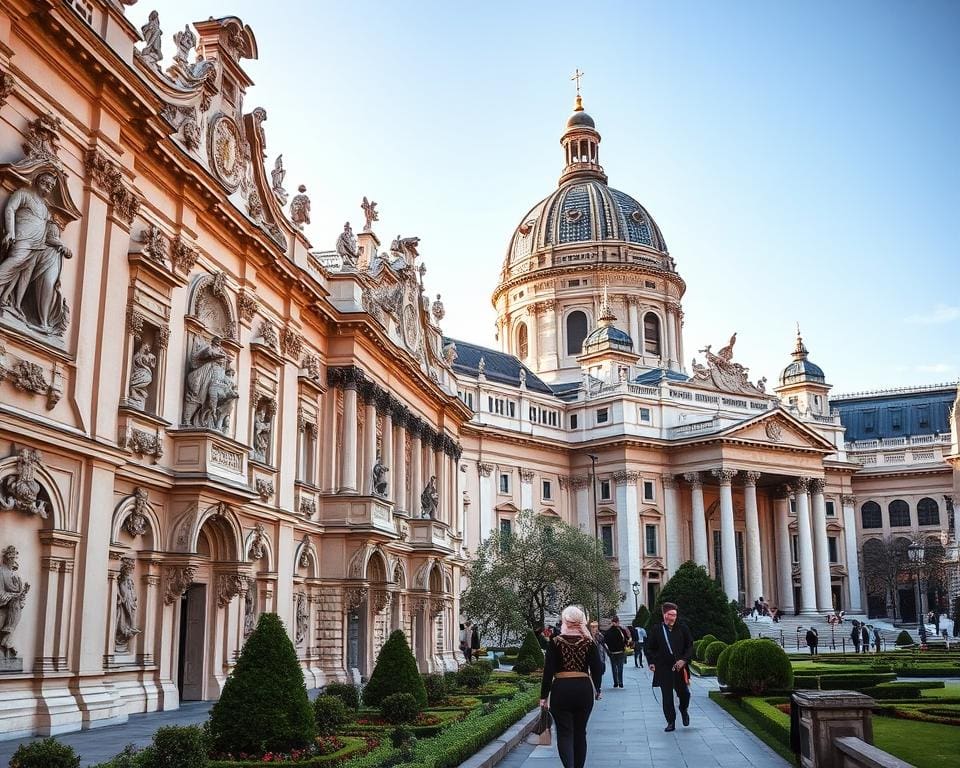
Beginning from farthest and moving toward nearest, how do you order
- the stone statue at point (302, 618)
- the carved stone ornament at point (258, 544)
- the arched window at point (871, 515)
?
1. the arched window at point (871, 515)
2. the stone statue at point (302, 618)
3. the carved stone ornament at point (258, 544)

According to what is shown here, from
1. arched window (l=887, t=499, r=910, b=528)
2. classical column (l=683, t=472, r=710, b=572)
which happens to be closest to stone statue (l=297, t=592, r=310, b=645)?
classical column (l=683, t=472, r=710, b=572)

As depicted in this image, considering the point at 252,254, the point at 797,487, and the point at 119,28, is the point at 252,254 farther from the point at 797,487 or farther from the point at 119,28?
the point at 797,487

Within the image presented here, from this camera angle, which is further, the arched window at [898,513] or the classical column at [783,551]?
the arched window at [898,513]

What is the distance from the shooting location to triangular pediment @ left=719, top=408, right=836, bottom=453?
7856 centimetres

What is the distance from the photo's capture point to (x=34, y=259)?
1930 cm

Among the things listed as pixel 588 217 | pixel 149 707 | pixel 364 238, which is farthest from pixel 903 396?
pixel 149 707

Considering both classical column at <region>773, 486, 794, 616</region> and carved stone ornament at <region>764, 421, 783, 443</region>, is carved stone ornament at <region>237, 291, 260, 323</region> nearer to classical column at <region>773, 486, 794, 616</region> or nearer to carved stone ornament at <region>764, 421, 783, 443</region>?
carved stone ornament at <region>764, 421, 783, 443</region>

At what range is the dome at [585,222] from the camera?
9669 centimetres

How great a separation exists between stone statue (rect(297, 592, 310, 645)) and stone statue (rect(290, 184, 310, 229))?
1221 cm

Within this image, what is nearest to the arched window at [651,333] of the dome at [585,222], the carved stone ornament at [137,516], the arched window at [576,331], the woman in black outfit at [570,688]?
the arched window at [576,331]

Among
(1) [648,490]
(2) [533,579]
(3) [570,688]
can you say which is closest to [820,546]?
(1) [648,490]

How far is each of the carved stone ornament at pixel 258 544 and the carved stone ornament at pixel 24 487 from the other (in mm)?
10677

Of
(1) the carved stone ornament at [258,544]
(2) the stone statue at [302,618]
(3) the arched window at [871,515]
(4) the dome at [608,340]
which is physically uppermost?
(4) the dome at [608,340]

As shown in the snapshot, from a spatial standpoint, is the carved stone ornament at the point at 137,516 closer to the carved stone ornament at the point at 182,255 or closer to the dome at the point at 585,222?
the carved stone ornament at the point at 182,255
